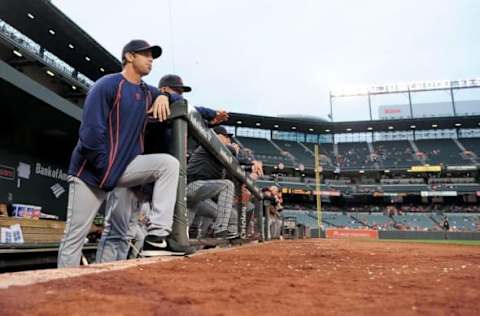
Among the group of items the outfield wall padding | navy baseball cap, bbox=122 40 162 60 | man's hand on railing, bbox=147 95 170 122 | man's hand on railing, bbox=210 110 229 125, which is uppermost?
navy baseball cap, bbox=122 40 162 60

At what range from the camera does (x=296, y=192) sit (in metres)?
32.4

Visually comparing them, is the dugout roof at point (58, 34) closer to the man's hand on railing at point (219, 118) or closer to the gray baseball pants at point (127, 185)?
the man's hand on railing at point (219, 118)

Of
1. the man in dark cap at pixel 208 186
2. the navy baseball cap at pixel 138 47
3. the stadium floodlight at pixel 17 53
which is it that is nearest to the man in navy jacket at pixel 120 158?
the navy baseball cap at pixel 138 47

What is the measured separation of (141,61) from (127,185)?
2.32 ft

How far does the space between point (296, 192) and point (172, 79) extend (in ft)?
99.7

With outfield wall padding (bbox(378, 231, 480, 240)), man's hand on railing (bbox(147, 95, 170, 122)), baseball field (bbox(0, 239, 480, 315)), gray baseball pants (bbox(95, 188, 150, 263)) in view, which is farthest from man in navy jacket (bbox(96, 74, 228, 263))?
outfield wall padding (bbox(378, 231, 480, 240))

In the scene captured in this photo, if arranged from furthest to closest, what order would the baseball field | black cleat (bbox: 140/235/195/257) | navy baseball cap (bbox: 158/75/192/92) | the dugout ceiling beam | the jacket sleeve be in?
the dugout ceiling beam
navy baseball cap (bbox: 158/75/192/92)
black cleat (bbox: 140/235/195/257)
the jacket sleeve
the baseball field

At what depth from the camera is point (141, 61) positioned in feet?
6.85

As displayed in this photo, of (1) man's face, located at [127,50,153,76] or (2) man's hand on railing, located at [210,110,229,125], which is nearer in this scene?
(1) man's face, located at [127,50,153,76]

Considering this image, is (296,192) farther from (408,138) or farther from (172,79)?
(172,79)

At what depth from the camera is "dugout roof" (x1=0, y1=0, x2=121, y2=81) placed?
11.5m

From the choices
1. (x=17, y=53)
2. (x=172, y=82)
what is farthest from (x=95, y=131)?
(x=17, y=53)

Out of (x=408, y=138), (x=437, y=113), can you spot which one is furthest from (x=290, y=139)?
(x=437, y=113)

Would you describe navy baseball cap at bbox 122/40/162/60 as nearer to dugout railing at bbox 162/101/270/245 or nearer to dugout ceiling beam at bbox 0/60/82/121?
dugout railing at bbox 162/101/270/245
